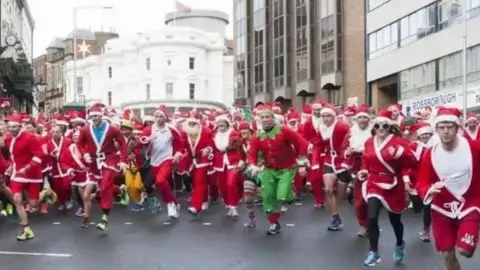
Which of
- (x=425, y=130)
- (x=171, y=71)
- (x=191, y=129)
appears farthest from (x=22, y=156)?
(x=171, y=71)

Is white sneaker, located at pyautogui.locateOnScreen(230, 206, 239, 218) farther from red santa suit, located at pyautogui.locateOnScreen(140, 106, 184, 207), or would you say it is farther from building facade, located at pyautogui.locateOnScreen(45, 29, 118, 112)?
building facade, located at pyautogui.locateOnScreen(45, 29, 118, 112)

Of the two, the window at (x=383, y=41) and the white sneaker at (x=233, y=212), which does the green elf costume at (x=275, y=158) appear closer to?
the white sneaker at (x=233, y=212)

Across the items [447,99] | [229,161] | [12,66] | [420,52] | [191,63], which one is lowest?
[229,161]

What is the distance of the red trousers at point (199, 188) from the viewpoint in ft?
46.3

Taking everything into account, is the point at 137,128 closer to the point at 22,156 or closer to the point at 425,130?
the point at 22,156

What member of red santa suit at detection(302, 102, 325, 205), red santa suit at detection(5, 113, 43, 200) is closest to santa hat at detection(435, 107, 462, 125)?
red santa suit at detection(302, 102, 325, 205)

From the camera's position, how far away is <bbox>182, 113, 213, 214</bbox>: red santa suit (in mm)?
14172

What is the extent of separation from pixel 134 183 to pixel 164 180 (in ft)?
7.61

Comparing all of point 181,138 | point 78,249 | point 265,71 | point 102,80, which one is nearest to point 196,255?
point 78,249

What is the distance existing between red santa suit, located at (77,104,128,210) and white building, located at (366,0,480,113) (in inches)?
968

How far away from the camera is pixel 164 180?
13.9m

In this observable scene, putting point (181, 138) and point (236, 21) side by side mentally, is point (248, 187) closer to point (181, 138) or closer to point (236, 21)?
point (181, 138)

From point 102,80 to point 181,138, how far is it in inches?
3308

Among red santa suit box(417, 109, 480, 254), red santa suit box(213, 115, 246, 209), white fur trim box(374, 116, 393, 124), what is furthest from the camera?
red santa suit box(213, 115, 246, 209)
